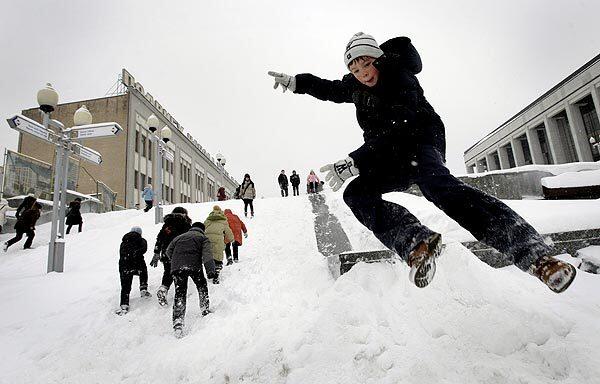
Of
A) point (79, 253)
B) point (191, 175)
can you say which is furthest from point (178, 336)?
point (191, 175)

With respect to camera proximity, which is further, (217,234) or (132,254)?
(217,234)

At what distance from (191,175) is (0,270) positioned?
107 ft

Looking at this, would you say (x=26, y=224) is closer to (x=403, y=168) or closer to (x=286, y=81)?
(x=286, y=81)

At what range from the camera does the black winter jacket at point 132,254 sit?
17.1 feet

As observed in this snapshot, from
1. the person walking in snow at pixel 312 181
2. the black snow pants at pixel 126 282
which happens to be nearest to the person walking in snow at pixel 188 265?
the black snow pants at pixel 126 282

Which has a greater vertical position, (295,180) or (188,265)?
(295,180)

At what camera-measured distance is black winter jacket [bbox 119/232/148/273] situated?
5211mm

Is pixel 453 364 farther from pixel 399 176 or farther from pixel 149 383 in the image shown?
pixel 149 383

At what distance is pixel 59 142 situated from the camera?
8758 millimetres

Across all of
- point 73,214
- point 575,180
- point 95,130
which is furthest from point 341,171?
point 73,214

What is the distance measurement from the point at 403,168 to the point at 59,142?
953 cm

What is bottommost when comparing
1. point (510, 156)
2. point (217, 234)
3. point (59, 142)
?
point (217, 234)

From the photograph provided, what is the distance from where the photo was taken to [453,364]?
191cm

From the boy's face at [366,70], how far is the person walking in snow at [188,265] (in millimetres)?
3357
